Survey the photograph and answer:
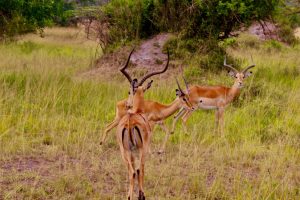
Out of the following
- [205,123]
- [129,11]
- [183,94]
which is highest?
[129,11]

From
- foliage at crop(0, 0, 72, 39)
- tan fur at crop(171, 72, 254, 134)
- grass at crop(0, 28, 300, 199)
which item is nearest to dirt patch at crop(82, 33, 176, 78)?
grass at crop(0, 28, 300, 199)

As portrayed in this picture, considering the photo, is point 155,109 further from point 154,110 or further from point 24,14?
point 24,14

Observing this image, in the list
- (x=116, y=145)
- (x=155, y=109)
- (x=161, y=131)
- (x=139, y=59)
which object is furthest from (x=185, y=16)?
(x=116, y=145)

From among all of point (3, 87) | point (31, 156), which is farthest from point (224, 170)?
point (3, 87)

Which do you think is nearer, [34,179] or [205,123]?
[34,179]

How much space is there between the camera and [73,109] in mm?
7867

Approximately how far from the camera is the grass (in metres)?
4.77

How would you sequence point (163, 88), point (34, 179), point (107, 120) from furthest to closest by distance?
point (163, 88) → point (107, 120) → point (34, 179)

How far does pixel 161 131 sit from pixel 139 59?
3.73 meters

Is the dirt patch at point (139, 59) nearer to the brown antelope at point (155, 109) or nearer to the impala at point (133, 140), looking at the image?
the brown antelope at point (155, 109)

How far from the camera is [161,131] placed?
7223 millimetres

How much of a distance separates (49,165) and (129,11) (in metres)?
6.52

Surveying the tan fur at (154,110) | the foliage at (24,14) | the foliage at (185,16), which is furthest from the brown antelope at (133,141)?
the foliage at (24,14)

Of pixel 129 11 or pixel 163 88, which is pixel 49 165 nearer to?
pixel 163 88
